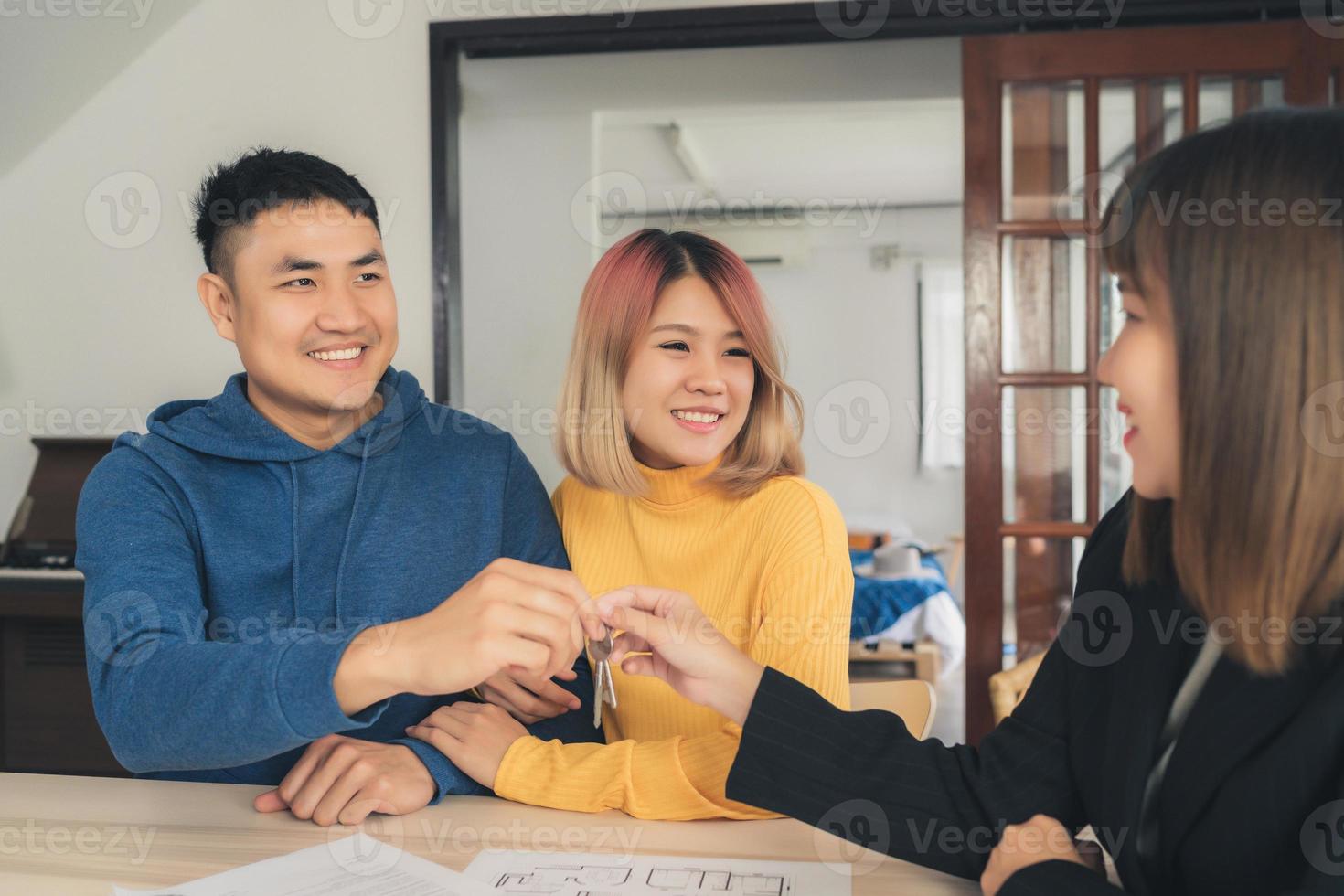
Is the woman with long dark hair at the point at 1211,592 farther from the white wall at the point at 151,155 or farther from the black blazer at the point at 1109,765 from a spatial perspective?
the white wall at the point at 151,155

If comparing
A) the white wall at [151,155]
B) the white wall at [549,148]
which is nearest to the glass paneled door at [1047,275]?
the white wall at [549,148]

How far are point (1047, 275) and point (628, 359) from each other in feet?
6.54

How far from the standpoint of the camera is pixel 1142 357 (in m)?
0.87

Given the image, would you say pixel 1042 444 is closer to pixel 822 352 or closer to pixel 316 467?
pixel 316 467

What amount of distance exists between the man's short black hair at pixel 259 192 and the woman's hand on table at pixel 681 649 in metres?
0.71

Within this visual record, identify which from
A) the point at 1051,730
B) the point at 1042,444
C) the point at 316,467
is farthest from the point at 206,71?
the point at 1051,730

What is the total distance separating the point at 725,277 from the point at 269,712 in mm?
847

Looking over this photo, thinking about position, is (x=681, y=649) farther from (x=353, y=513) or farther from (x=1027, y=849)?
(x=353, y=513)

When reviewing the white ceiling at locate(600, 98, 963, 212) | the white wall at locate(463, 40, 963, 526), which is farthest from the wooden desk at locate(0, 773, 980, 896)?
the white ceiling at locate(600, 98, 963, 212)

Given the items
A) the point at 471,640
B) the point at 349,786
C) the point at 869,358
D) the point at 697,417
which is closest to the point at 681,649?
the point at 471,640

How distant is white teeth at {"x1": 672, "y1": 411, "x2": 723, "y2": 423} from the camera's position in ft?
5.06

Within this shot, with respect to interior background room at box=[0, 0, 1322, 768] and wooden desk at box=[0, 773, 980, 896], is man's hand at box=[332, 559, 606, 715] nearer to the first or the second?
wooden desk at box=[0, 773, 980, 896]

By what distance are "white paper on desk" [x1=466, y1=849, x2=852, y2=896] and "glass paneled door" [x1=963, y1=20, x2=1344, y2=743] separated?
2262 mm

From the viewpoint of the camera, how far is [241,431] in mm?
1431
